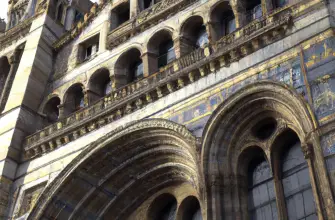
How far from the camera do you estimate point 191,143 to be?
42.0 ft

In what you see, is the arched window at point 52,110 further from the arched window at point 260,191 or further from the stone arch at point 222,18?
the arched window at point 260,191

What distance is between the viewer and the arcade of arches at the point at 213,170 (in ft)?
37.8

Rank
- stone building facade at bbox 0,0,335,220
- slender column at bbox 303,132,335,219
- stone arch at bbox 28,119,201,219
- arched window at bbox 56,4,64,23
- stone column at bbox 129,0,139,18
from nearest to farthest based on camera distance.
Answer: slender column at bbox 303,132,335,219
stone building facade at bbox 0,0,335,220
stone arch at bbox 28,119,201,219
stone column at bbox 129,0,139,18
arched window at bbox 56,4,64,23

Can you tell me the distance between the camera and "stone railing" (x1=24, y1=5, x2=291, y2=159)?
13148 millimetres

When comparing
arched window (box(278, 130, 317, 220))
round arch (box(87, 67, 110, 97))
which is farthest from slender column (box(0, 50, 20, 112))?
arched window (box(278, 130, 317, 220))

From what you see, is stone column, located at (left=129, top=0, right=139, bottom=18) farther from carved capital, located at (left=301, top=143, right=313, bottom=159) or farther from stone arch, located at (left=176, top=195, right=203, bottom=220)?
carved capital, located at (left=301, top=143, right=313, bottom=159)

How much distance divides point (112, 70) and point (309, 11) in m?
6.74

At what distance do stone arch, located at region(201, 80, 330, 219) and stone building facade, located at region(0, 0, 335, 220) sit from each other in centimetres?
3

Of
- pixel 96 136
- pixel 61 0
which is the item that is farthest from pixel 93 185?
pixel 61 0

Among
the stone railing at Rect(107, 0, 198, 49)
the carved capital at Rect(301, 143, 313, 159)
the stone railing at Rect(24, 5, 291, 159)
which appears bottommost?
the carved capital at Rect(301, 143, 313, 159)

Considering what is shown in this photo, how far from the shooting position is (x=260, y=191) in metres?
12.4

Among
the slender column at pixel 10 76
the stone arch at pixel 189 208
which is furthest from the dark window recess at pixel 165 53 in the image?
the slender column at pixel 10 76

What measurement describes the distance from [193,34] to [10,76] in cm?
721

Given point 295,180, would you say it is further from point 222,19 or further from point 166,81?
point 222,19
